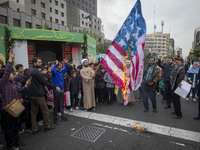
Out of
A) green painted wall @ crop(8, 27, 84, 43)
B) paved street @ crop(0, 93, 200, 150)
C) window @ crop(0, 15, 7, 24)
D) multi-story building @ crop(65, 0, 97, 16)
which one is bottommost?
paved street @ crop(0, 93, 200, 150)

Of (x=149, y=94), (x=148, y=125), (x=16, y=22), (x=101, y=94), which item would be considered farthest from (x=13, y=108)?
(x=16, y=22)

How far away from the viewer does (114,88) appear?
7.03 metres

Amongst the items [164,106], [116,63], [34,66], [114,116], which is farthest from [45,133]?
[164,106]

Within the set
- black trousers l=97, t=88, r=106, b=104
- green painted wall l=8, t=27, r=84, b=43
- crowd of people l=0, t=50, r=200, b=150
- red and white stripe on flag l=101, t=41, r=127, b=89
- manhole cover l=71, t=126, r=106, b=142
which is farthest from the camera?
green painted wall l=8, t=27, r=84, b=43

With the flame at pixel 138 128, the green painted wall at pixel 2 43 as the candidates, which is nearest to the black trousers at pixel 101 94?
the flame at pixel 138 128

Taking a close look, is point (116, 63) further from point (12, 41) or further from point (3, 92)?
point (12, 41)

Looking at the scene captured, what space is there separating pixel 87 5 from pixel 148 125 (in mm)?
60235

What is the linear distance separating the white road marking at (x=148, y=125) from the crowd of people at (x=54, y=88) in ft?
1.76

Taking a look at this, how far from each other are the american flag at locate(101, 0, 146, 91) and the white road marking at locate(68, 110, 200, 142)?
1.20 metres

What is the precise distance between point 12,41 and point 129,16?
31.4ft

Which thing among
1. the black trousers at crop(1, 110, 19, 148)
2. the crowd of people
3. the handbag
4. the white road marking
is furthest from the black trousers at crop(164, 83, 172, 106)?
the black trousers at crop(1, 110, 19, 148)

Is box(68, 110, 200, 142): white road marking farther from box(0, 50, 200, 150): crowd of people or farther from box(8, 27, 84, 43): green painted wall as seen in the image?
box(8, 27, 84, 43): green painted wall

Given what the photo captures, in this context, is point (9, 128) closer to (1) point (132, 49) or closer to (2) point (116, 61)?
(2) point (116, 61)

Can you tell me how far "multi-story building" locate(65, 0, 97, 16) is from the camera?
51.4 m
